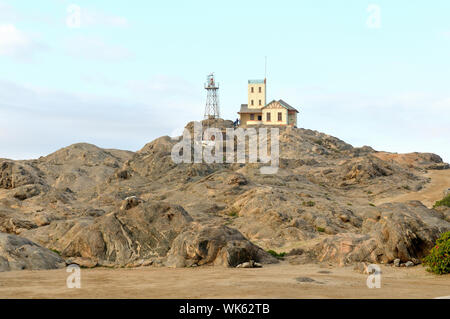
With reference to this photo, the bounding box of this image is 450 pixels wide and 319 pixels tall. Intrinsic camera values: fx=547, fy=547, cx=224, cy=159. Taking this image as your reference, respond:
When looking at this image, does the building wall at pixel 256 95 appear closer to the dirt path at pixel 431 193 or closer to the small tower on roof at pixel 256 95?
the small tower on roof at pixel 256 95

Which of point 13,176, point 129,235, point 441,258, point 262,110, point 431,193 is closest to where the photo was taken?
point 441,258

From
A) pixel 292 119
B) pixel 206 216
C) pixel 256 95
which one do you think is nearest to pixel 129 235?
pixel 206 216

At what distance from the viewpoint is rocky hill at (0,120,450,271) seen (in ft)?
77.4

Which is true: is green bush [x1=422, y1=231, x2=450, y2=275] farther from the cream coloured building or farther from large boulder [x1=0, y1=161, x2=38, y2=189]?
the cream coloured building

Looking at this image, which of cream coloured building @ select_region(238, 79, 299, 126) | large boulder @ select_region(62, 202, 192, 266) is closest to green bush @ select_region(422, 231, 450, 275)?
large boulder @ select_region(62, 202, 192, 266)

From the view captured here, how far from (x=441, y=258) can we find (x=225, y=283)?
27.2 ft

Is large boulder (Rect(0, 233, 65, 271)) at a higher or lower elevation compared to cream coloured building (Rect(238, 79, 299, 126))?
lower

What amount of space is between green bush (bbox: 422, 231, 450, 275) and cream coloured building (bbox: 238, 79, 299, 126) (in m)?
87.0

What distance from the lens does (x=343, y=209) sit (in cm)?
4219

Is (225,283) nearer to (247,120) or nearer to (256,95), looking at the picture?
(247,120)

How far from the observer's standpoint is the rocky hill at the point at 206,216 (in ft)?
77.4

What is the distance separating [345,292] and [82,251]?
14.5 meters

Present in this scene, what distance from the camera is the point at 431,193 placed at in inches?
2483
